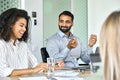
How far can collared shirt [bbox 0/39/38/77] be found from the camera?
2407mm

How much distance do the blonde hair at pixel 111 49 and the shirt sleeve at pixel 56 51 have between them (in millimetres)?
2167

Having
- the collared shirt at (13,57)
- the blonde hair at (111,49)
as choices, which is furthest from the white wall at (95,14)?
the blonde hair at (111,49)

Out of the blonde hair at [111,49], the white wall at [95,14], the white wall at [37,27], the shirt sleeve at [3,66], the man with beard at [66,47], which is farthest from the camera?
the white wall at [95,14]

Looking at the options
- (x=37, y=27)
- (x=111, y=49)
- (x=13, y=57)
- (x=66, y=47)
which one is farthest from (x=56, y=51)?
(x=111, y=49)

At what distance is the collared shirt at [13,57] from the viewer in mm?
2407

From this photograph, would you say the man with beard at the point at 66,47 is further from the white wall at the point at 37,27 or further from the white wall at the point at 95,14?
the white wall at the point at 95,14

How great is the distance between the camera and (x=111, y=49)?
0.98m

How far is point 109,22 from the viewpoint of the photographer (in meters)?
1.00

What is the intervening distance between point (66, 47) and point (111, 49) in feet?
7.46

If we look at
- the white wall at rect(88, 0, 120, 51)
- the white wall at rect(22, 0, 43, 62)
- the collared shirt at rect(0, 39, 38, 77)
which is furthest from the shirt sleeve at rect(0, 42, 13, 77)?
the white wall at rect(88, 0, 120, 51)

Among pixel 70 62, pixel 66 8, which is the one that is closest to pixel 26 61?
pixel 70 62

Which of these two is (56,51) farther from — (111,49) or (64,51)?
(111,49)

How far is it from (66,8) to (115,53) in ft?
14.0

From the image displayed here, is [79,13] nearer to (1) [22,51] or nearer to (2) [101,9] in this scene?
(2) [101,9]
